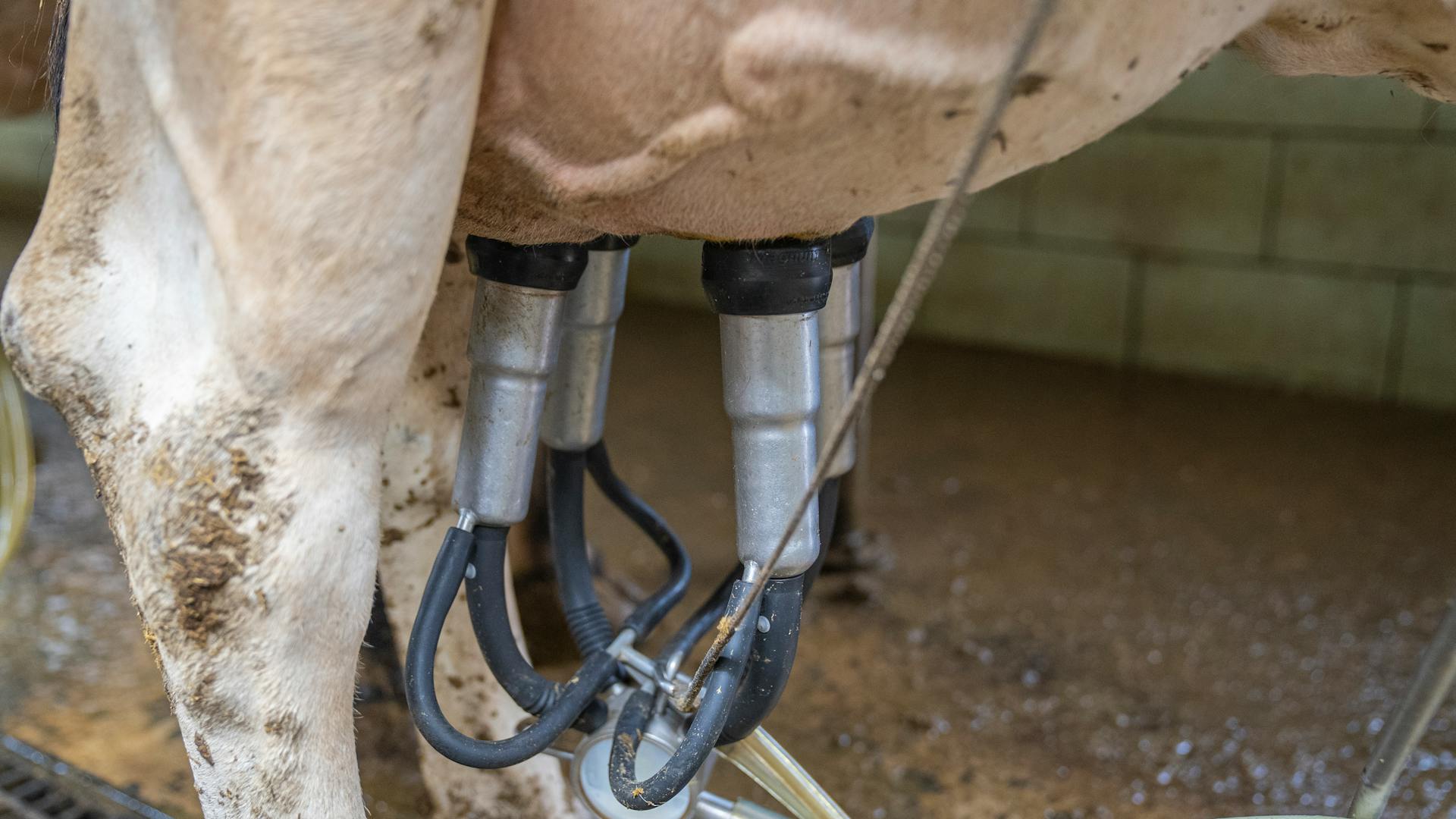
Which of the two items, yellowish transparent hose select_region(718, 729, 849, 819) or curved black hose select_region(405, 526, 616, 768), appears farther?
yellowish transparent hose select_region(718, 729, 849, 819)

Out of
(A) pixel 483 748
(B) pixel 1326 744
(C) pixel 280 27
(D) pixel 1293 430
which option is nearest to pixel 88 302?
(C) pixel 280 27

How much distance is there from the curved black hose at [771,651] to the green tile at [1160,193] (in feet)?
7.52

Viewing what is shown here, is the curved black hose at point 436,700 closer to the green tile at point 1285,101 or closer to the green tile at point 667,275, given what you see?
the green tile at point 1285,101

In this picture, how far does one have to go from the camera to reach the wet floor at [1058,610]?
1.27m

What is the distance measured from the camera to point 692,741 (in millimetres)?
650

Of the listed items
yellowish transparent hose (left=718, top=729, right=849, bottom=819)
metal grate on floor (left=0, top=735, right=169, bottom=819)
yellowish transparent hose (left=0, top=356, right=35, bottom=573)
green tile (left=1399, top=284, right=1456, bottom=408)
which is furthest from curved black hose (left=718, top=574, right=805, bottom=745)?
green tile (left=1399, top=284, right=1456, bottom=408)

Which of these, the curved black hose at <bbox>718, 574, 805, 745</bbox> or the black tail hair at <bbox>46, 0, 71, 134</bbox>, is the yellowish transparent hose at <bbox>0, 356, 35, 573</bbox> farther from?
the curved black hose at <bbox>718, 574, 805, 745</bbox>

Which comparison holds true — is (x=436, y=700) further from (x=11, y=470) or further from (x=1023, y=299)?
(x=1023, y=299)

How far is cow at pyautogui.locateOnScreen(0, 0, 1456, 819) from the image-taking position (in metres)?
→ 0.49

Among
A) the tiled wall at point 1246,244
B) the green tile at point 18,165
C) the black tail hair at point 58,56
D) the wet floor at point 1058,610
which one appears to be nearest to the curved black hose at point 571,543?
the black tail hair at point 58,56

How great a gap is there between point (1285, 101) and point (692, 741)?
2426 millimetres

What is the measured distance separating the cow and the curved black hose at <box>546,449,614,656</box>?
226 millimetres

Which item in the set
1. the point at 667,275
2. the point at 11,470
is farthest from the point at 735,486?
the point at 667,275

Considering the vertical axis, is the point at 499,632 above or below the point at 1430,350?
above
